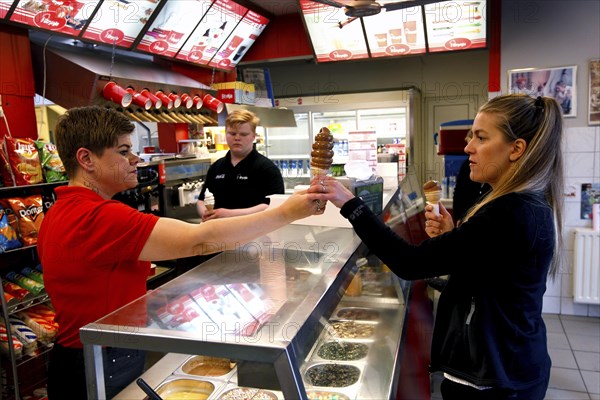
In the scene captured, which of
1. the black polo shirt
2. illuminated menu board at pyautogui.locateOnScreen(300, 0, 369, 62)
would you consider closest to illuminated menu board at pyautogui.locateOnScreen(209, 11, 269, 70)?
illuminated menu board at pyautogui.locateOnScreen(300, 0, 369, 62)

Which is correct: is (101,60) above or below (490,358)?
above

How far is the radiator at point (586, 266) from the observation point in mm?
4777

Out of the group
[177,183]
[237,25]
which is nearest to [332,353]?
[177,183]

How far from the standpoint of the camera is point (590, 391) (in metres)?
3.55

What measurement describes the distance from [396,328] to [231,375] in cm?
90

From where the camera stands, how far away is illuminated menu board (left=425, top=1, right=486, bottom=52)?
200 inches

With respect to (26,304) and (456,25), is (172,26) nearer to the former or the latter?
(456,25)

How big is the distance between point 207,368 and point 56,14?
3.30 meters

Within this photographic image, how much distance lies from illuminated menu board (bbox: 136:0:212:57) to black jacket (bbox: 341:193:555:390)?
4.04m

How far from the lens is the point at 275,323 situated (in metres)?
1.25

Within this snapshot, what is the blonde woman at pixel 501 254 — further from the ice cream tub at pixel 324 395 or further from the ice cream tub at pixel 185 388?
the ice cream tub at pixel 185 388

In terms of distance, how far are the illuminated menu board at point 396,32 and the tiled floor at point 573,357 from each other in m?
3.44

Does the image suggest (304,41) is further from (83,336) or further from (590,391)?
(83,336)

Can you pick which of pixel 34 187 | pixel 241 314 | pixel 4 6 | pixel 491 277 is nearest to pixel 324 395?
pixel 241 314
